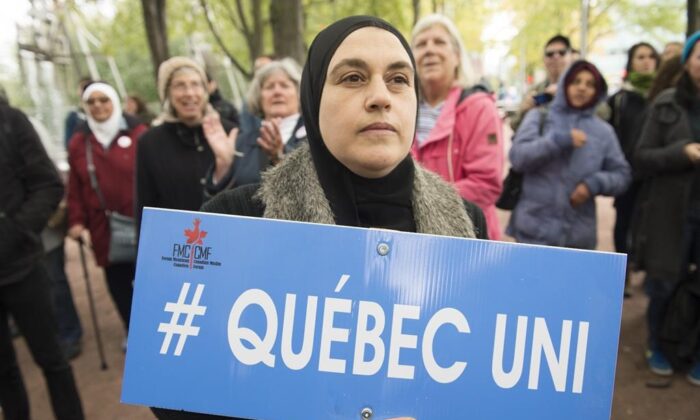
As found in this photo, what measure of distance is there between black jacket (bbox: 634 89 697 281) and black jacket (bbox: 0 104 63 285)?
3.69m

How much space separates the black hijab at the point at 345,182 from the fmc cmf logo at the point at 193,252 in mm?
360

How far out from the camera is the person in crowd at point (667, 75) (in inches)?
149

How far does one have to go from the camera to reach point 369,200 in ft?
4.58

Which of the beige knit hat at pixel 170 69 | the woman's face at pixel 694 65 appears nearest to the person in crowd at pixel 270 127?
the beige knit hat at pixel 170 69

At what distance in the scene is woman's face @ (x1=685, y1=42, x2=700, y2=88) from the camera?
3170mm

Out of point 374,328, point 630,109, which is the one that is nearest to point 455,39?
point 374,328

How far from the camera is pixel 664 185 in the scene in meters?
3.30

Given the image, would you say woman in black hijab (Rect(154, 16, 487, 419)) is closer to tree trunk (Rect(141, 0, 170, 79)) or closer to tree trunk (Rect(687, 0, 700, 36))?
tree trunk (Rect(687, 0, 700, 36))

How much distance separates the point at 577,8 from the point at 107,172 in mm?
20211

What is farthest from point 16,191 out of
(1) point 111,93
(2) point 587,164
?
(2) point 587,164

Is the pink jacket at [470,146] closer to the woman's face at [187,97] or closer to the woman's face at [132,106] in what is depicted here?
the woman's face at [187,97]

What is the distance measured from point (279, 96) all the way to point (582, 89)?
6.84ft

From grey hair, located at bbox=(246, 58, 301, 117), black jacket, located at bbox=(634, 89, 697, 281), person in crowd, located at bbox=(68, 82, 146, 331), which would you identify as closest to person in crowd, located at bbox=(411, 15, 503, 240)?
grey hair, located at bbox=(246, 58, 301, 117)

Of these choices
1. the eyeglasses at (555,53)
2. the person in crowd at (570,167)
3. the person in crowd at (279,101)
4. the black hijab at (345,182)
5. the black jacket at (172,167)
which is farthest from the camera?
the eyeglasses at (555,53)
